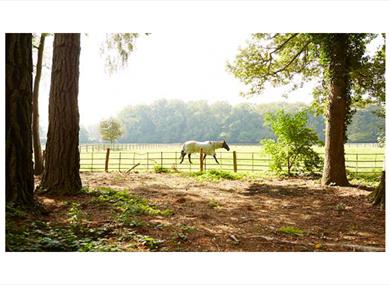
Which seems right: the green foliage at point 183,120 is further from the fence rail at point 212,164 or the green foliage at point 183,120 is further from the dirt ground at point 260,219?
the dirt ground at point 260,219

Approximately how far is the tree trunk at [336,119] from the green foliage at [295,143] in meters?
2.00

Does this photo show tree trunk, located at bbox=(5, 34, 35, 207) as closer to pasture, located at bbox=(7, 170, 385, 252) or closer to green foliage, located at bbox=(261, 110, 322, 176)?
pasture, located at bbox=(7, 170, 385, 252)

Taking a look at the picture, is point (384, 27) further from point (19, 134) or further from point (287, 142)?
point (287, 142)

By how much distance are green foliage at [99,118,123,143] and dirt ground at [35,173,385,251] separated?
19.6 metres

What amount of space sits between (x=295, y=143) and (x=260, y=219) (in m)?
5.69

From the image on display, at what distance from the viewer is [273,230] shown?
4129mm

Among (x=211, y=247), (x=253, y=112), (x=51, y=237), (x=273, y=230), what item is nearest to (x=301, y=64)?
(x=273, y=230)

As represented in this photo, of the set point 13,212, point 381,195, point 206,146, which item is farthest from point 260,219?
point 206,146

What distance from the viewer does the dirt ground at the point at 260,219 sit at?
3.57 metres

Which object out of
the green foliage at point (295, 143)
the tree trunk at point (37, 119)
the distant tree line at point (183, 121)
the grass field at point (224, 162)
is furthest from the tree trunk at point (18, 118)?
the distant tree line at point (183, 121)

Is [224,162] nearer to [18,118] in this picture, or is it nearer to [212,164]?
[212,164]


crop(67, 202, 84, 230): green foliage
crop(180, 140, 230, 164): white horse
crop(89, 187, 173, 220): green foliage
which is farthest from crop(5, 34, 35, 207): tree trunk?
crop(180, 140, 230, 164): white horse

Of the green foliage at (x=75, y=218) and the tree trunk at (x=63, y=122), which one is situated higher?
the tree trunk at (x=63, y=122)

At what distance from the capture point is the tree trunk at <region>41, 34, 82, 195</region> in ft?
18.1
